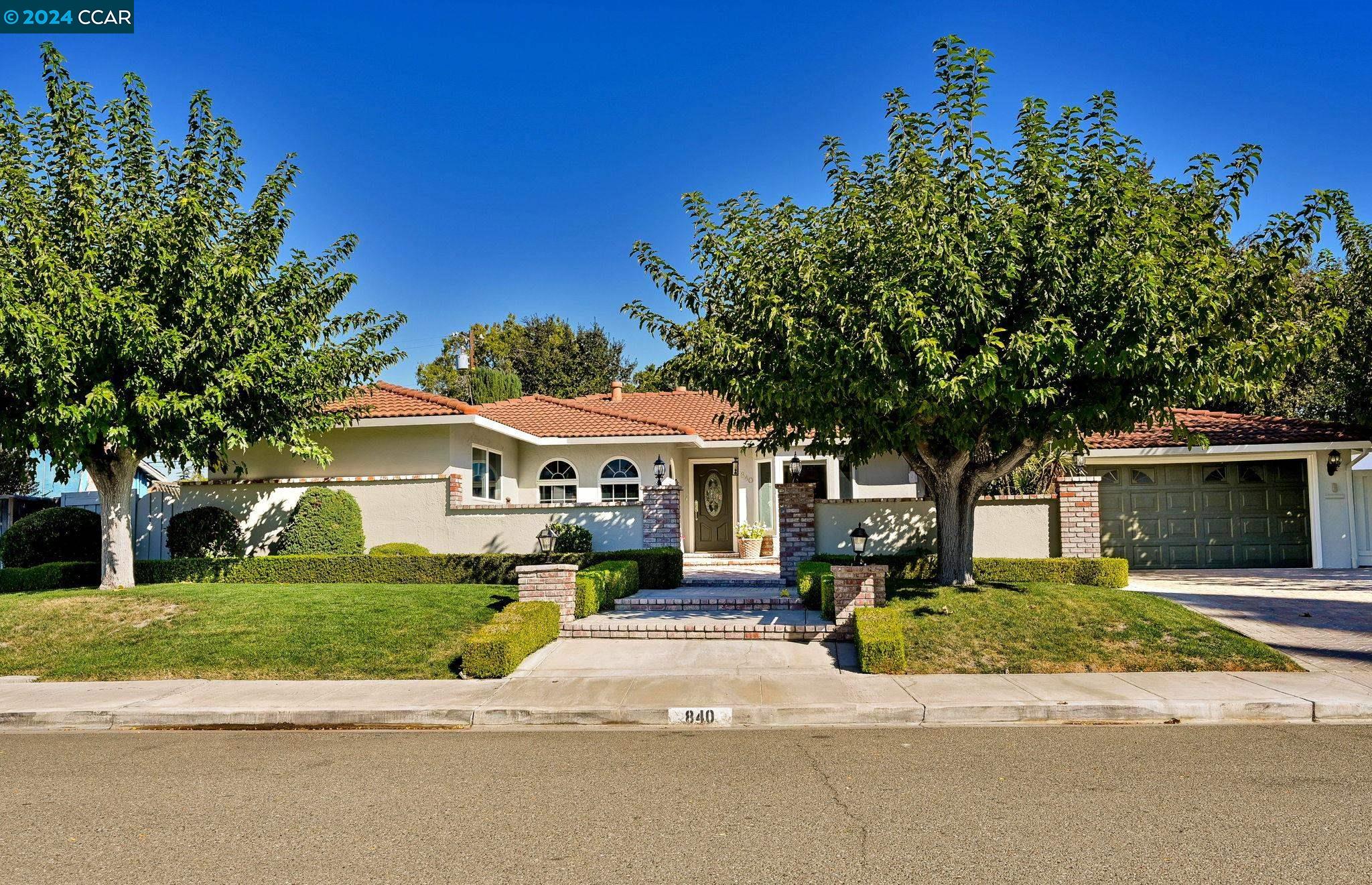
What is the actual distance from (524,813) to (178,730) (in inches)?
178

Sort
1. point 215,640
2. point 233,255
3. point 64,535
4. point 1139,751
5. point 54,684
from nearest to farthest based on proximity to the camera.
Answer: point 1139,751 → point 54,684 → point 215,640 → point 233,255 → point 64,535

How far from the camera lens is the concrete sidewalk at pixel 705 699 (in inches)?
324

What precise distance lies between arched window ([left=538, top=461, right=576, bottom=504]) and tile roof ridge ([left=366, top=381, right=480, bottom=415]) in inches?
90.4

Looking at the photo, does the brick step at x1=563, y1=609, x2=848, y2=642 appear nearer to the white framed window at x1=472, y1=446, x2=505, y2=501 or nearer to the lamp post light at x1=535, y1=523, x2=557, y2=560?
the lamp post light at x1=535, y1=523, x2=557, y2=560

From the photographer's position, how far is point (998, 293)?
34.1 ft

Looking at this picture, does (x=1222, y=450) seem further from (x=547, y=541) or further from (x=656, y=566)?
(x=547, y=541)

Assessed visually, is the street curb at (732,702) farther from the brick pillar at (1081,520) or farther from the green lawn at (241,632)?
the brick pillar at (1081,520)

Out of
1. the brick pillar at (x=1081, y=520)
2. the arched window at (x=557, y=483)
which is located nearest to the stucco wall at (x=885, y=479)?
the brick pillar at (x=1081, y=520)

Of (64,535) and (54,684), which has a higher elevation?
(64,535)

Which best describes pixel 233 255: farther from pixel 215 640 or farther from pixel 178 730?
pixel 178 730

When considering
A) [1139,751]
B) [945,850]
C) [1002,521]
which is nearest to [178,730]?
[945,850]

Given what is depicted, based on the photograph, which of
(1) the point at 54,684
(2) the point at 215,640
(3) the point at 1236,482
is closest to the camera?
(1) the point at 54,684

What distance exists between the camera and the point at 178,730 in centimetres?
835

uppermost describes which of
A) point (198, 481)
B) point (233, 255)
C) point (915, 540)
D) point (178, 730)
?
point (233, 255)
